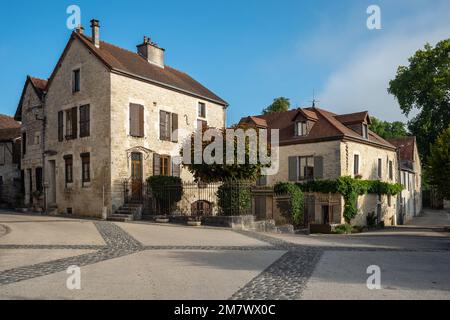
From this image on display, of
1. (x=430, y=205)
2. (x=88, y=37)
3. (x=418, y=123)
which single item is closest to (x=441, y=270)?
(x=88, y=37)

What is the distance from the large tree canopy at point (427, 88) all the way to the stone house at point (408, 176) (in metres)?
2.33

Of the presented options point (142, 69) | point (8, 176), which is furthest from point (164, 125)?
point (8, 176)

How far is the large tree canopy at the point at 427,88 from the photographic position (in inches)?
1371

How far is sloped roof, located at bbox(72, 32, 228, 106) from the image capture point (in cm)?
2120

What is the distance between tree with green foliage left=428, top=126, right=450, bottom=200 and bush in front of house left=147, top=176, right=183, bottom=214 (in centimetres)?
1323

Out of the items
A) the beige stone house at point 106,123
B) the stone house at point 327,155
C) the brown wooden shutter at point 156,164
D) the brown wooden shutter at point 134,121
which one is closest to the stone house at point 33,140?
the beige stone house at point 106,123

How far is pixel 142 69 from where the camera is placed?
2305 cm

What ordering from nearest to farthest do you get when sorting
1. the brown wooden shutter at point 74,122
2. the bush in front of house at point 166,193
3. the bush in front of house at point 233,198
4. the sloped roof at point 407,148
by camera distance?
1. the bush in front of house at point 233,198
2. the bush in front of house at point 166,193
3. the brown wooden shutter at point 74,122
4. the sloped roof at point 407,148

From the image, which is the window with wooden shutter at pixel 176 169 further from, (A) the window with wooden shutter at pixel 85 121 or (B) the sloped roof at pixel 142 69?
(A) the window with wooden shutter at pixel 85 121

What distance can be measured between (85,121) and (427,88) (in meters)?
28.7

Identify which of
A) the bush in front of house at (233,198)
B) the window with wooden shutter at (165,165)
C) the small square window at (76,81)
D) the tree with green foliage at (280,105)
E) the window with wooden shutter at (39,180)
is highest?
the tree with green foliage at (280,105)

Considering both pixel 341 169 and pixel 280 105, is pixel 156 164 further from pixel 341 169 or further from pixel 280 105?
pixel 280 105

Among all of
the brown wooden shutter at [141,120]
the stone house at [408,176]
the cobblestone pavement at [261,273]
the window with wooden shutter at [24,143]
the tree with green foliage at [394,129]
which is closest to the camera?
the cobblestone pavement at [261,273]
